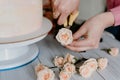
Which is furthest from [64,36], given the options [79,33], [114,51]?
[114,51]

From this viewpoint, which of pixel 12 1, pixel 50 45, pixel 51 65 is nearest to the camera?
pixel 12 1

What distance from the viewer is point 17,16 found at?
0.55 meters

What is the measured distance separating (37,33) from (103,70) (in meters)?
0.22

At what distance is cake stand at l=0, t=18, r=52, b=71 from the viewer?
0.55 meters

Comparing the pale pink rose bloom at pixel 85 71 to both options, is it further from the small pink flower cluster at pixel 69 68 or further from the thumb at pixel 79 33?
the thumb at pixel 79 33

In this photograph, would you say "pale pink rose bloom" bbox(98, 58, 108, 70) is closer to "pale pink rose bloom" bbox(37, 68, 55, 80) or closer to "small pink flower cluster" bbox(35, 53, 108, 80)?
"small pink flower cluster" bbox(35, 53, 108, 80)

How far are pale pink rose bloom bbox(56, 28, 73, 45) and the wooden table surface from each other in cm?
9

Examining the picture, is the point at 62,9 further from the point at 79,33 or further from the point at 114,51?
the point at 114,51

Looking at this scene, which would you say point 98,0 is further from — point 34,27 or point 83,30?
point 34,27

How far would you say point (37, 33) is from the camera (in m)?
0.59

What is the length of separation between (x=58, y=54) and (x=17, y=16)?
225 mm

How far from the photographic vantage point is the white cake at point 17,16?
0.53 meters

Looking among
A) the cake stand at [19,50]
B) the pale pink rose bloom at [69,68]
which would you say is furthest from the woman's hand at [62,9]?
the pale pink rose bloom at [69,68]

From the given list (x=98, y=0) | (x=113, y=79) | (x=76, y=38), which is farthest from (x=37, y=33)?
(x=98, y=0)
